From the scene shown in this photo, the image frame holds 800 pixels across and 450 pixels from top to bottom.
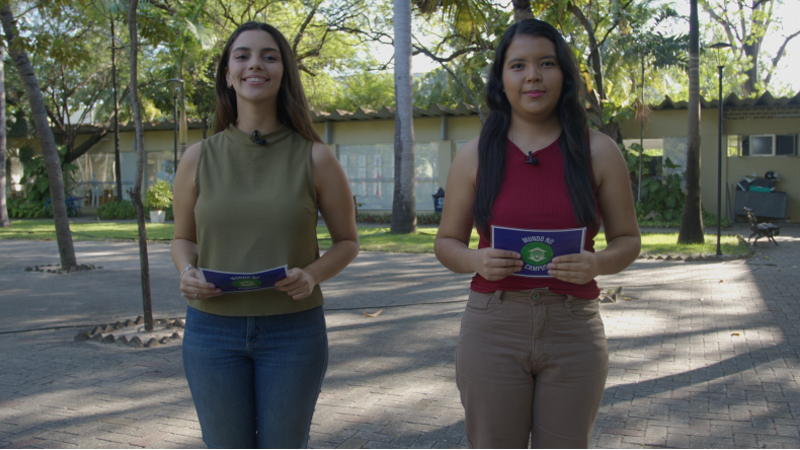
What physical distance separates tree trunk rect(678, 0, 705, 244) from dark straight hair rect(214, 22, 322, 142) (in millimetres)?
12902

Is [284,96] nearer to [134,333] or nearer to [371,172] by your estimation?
[134,333]

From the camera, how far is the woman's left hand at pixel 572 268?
1.99m

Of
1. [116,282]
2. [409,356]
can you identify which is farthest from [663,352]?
[116,282]

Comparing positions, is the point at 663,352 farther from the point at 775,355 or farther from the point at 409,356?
the point at 409,356

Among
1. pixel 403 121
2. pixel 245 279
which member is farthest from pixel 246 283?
pixel 403 121

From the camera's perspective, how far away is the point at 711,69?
124 feet

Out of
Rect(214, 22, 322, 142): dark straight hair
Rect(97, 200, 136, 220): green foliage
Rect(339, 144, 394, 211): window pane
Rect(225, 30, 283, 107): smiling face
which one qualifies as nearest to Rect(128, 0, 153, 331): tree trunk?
Rect(214, 22, 322, 142): dark straight hair

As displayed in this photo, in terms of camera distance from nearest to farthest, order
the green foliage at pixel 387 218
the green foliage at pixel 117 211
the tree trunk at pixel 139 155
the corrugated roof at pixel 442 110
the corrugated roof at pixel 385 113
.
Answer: the tree trunk at pixel 139 155 < the corrugated roof at pixel 442 110 < the corrugated roof at pixel 385 113 < the green foliage at pixel 387 218 < the green foliage at pixel 117 211

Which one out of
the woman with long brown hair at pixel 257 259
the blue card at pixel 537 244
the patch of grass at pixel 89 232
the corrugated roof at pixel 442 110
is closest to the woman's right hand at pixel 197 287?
the woman with long brown hair at pixel 257 259

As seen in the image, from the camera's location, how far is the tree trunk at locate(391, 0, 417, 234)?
15375 mm

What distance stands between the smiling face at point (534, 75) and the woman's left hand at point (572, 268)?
532 millimetres

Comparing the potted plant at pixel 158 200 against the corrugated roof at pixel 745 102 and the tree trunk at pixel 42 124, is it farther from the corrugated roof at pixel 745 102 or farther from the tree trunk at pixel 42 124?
the corrugated roof at pixel 745 102

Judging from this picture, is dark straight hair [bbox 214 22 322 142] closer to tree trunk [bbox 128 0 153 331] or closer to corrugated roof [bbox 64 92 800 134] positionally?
tree trunk [bbox 128 0 153 331]

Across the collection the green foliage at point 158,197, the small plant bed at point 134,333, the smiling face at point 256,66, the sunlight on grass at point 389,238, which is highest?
the smiling face at point 256,66
